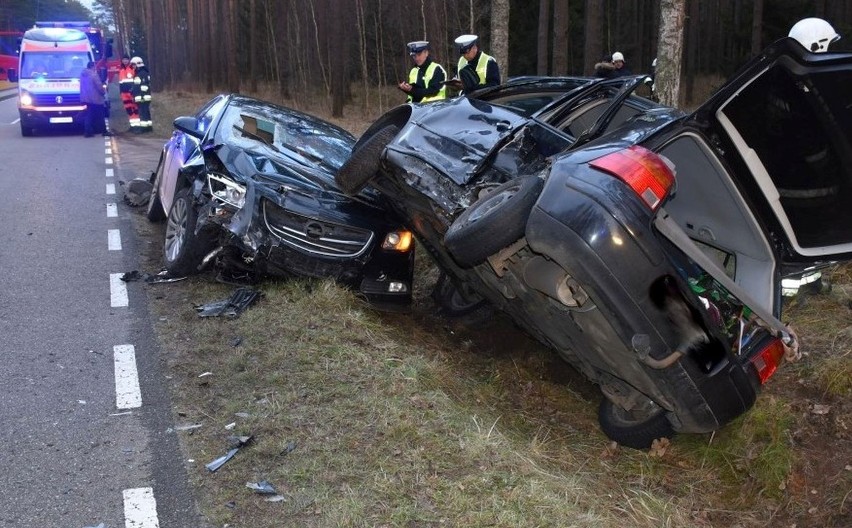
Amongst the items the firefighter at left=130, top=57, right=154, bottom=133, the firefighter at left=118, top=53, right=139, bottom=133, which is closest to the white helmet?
the firefighter at left=130, top=57, right=154, bottom=133

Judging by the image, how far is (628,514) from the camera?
12.3 ft

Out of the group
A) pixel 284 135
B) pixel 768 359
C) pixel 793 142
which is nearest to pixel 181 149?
pixel 284 135

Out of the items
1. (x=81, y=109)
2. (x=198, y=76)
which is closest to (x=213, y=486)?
(x=81, y=109)

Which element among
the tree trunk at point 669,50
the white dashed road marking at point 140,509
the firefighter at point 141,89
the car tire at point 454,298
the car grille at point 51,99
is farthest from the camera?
the car grille at point 51,99

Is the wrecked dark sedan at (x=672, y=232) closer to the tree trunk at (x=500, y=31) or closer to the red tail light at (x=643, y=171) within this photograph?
the red tail light at (x=643, y=171)

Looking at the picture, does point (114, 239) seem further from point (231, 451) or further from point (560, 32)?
point (560, 32)

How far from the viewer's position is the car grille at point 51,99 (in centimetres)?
1905

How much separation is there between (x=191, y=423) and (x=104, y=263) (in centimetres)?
366

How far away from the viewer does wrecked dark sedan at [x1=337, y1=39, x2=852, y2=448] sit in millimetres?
3584

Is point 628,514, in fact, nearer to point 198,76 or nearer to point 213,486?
point 213,486

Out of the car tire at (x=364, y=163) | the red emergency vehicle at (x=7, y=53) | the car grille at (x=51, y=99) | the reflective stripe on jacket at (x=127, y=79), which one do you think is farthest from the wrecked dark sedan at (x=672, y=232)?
the red emergency vehicle at (x=7, y=53)

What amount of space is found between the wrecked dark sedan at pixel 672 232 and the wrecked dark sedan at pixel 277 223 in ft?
4.05

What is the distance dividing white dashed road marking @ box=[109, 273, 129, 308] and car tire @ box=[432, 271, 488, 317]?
2396 mm

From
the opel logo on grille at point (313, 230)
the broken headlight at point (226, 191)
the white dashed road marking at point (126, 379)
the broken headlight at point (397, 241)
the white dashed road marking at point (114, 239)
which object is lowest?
the white dashed road marking at point (126, 379)
